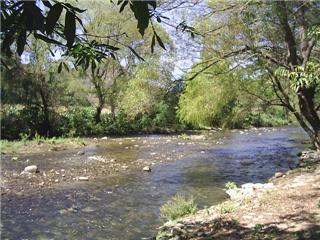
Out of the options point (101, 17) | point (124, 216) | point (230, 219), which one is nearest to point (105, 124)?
point (101, 17)

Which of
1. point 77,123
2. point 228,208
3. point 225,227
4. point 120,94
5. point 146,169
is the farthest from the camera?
point 120,94

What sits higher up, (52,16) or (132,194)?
(52,16)

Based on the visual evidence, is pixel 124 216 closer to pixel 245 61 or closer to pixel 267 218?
pixel 267 218

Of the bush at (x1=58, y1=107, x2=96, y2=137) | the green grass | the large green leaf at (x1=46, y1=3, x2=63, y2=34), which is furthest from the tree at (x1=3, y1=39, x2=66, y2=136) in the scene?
the large green leaf at (x1=46, y1=3, x2=63, y2=34)

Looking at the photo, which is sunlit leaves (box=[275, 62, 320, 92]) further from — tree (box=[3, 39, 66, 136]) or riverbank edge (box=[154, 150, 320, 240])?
tree (box=[3, 39, 66, 136])

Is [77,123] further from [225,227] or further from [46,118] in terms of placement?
[225,227]

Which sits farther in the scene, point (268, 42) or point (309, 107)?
point (268, 42)

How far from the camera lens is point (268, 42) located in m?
12.2

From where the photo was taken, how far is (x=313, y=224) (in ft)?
21.0

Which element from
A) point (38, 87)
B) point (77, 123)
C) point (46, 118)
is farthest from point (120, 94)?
point (38, 87)

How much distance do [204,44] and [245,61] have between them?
50.9 inches

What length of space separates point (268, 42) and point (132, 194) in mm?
5685

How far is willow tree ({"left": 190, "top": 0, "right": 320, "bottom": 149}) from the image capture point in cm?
1045

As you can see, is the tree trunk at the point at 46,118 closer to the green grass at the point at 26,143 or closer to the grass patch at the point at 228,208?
the green grass at the point at 26,143
